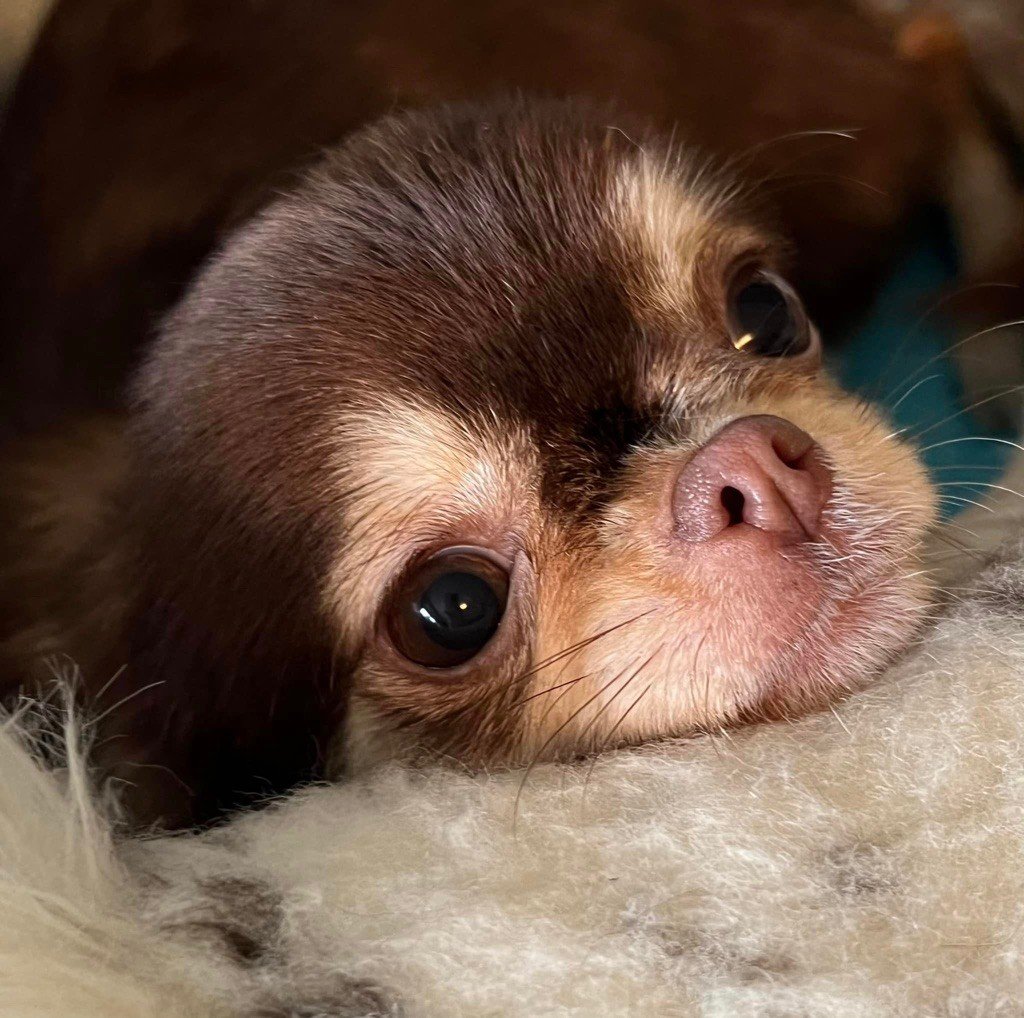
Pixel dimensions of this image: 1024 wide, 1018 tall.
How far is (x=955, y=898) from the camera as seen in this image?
51 centimetres

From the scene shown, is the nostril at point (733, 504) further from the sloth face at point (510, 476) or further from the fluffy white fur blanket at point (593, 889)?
the fluffy white fur blanket at point (593, 889)

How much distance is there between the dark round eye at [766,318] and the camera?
1006 millimetres

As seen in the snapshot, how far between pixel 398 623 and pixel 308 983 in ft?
1.29

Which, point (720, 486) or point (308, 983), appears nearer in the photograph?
point (308, 983)

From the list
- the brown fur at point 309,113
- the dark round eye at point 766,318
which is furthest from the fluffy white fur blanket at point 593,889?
the brown fur at point 309,113

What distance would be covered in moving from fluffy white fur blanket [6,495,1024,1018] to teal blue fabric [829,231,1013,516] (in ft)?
1.69

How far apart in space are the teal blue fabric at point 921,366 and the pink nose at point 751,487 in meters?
0.35

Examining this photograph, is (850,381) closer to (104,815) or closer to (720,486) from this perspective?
(720,486)

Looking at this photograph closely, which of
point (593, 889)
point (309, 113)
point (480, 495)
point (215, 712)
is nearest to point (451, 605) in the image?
point (480, 495)

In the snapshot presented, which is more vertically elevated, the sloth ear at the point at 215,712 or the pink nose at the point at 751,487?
the pink nose at the point at 751,487

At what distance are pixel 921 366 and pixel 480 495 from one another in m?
0.63

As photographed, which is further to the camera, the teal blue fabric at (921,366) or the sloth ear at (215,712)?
the teal blue fabric at (921,366)

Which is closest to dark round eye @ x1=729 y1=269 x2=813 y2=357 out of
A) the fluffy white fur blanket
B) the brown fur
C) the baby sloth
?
the baby sloth

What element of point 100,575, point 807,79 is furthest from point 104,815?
point 807,79
